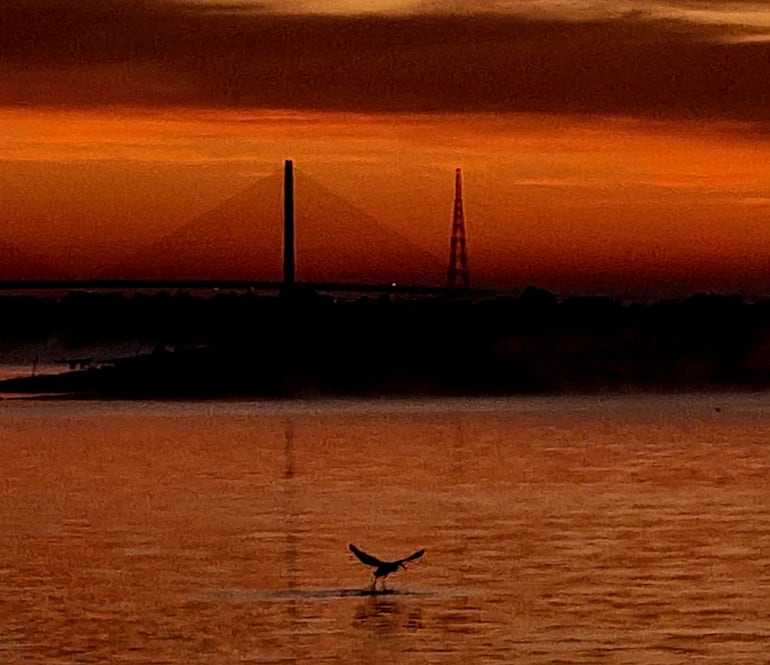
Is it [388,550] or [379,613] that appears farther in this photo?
[388,550]

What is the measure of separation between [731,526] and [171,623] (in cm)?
996

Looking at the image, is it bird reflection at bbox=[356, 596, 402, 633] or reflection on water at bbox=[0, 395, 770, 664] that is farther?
bird reflection at bbox=[356, 596, 402, 633]

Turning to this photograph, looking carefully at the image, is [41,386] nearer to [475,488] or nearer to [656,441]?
[656,441]

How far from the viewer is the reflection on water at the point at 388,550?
20.1 m

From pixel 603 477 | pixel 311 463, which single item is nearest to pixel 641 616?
pixel 603 477

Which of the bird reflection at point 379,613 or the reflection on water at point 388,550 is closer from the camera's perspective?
the reflection on water at point 388,550

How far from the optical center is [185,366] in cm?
9706

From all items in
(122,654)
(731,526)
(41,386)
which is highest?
(41,386)

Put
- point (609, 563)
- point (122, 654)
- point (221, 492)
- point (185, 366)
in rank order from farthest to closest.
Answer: point (185, 366)
point (221, 492)
point (609, 563)
point (122, 654)

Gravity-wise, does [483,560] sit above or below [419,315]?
below

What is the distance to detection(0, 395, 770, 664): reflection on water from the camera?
20.1 meters

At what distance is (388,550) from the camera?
89.7ft

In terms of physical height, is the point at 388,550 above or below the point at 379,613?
above

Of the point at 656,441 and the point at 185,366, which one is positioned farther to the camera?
the point at 185,366
